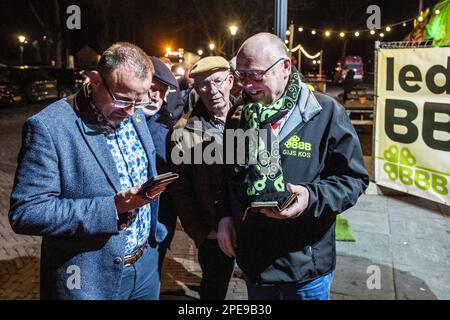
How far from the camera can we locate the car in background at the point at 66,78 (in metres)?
22.4

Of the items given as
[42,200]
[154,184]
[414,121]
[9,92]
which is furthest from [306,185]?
[9,92]

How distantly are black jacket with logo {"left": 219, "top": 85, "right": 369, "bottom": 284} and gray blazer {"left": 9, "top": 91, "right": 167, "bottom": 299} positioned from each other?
2.32ft

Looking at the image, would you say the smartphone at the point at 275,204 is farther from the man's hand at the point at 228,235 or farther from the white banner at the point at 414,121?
the white banner at the point at 414,121

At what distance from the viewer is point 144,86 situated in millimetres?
2312

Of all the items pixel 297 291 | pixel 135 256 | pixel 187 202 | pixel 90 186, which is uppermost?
pixel 90 186

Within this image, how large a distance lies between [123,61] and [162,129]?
2.86ft

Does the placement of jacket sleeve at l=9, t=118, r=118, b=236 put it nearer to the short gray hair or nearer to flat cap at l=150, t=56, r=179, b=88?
the short gray hair

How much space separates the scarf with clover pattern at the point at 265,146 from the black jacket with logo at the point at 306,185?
0.20 feet

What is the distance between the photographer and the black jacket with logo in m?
2.33

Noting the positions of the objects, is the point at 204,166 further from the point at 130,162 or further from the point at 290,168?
the point at 290,168

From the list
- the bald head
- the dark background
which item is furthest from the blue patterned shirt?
the dark background

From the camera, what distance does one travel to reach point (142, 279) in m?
2.59

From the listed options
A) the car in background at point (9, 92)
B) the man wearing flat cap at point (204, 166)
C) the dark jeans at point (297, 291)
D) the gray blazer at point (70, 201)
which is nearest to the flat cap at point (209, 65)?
the man wearing flat cap at point (204, 166)

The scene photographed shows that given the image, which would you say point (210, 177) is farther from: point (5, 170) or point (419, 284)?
point (5, 170)
